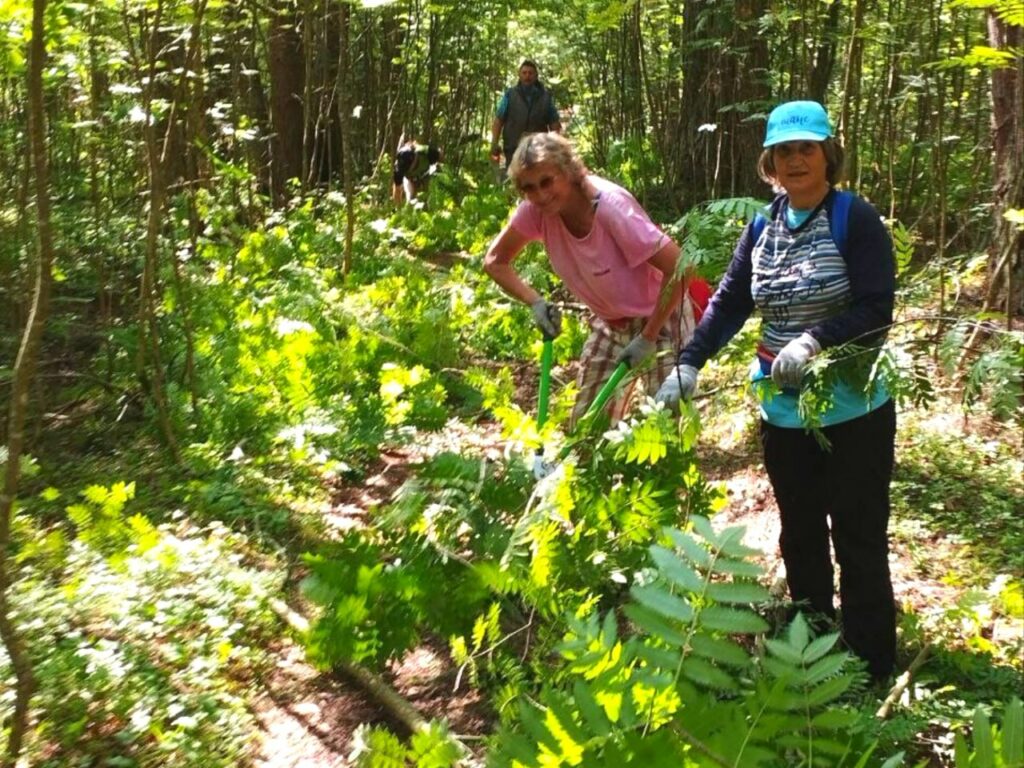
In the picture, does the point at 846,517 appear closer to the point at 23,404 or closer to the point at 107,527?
the point at 23,404

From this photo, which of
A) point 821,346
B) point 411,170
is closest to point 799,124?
point 821,346

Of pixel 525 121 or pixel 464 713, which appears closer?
pixel 464 713

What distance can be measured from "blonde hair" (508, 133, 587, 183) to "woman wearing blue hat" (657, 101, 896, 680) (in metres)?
0.81

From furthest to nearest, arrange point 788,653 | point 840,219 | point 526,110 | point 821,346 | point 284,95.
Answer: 1. point 526,110
2. point 284,95
3. point 840,219
4. point 821,346
5. point 788,653

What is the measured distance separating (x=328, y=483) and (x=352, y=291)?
117 inches

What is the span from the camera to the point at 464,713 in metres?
2.83

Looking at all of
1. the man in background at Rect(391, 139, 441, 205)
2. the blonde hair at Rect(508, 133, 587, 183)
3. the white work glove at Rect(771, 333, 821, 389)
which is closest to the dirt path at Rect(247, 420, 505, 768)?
the white work glove at Rect(771, 333, 821, 389)

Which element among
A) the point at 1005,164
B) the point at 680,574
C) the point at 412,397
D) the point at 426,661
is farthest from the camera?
the point at 412,397

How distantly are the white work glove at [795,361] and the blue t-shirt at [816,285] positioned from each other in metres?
0.06

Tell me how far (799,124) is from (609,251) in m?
1.08

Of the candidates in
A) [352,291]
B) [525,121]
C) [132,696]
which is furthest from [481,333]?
[525,121]

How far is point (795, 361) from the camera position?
92.7 inches

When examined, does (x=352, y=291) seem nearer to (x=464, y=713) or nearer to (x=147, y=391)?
(x=147, y=391)

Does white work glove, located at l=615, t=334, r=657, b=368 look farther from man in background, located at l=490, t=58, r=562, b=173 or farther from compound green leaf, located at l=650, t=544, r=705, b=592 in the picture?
man in background, located at l=490, t=58, r=562, b=173
